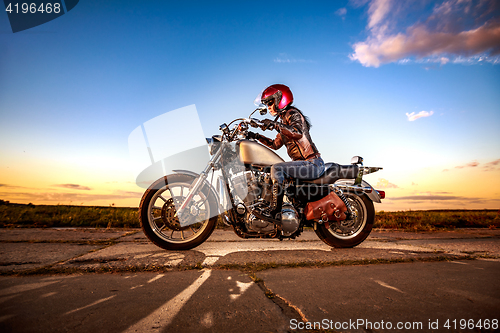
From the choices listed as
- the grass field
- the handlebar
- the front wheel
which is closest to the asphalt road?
the front wheel

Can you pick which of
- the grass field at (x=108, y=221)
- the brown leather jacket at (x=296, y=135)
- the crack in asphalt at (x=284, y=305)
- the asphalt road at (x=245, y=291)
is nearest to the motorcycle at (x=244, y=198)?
the brown leather jacket at (x=296, y=135)

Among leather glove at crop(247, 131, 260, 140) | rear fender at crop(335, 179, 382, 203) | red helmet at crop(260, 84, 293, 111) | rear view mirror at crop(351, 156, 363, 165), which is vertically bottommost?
rear fender at crop(335, 179, 382, 203)

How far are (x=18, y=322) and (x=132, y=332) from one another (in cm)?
58

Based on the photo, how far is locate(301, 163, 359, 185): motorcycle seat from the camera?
3.36 meters

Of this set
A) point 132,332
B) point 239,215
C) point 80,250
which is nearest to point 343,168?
point 239,215

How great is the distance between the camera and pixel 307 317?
1190 mm

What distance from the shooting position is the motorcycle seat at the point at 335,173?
336 cm

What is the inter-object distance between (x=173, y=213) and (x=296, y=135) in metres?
1.84

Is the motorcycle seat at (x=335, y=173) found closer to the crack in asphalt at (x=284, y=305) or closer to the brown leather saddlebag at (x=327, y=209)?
the brown leather saddlebag at (x=327, y=209)

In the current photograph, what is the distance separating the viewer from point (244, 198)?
309cm

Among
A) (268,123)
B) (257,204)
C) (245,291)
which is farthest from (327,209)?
(245,291)

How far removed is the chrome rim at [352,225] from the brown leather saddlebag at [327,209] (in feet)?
0.80

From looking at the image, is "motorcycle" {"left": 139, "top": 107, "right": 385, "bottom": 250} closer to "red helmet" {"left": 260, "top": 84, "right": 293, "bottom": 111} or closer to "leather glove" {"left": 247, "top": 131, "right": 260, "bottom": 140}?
"leather glove" {"left": 247, "top": 131, "right": 260, "bottom": 140}

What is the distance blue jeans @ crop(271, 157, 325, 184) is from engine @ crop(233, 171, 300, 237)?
14cm
